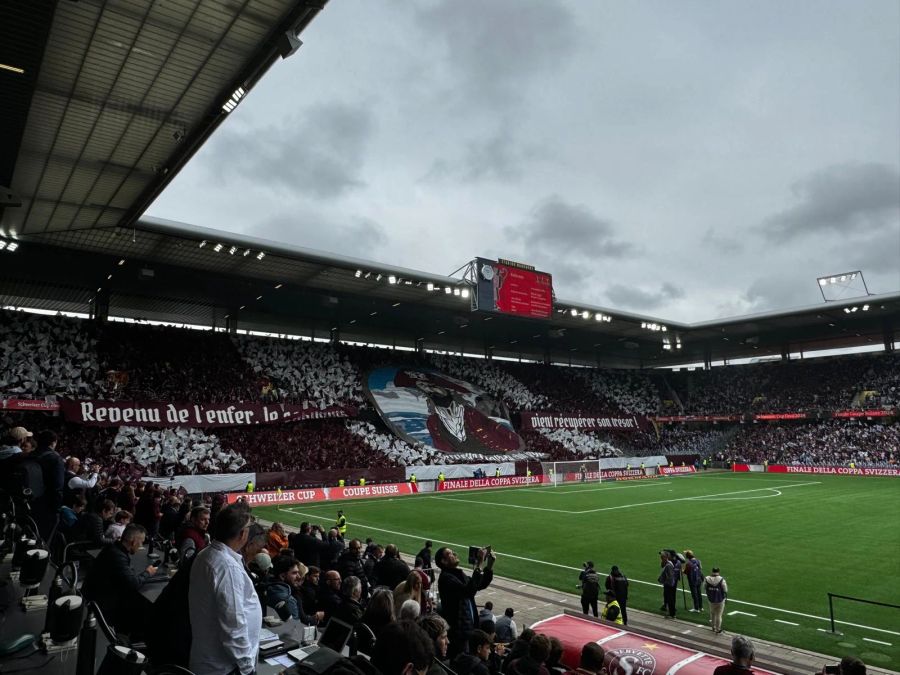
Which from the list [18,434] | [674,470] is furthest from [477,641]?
[674,470]

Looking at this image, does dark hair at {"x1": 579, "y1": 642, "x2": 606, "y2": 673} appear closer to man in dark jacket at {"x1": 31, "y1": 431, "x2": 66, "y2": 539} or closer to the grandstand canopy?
man in dark jacket at {"x1": 31, "y1": 431, "x2": 66, "y2": 539}

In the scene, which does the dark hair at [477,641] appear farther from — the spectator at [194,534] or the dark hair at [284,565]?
the dark hair at [284,565]

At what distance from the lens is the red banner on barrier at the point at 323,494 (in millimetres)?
33422

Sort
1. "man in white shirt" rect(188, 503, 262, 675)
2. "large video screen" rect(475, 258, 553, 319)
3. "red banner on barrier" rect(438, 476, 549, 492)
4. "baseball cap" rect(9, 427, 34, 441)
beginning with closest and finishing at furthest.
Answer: "man in white shirt" rect(188, 503, 262, 675)
"baseball cap" rect(9, 427, 34, 441)
"large video screen" rect(475, 258, 553, 319)
"red banner on barrier" rect(438, 476, 549, 492)

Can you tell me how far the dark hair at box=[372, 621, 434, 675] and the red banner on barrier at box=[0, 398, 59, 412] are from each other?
1333 inches

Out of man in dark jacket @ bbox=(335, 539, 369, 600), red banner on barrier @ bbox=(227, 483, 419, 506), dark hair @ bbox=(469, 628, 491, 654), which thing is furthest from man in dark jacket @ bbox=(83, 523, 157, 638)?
red banner on barrier @ bbox=(227, 483, 419, 506)

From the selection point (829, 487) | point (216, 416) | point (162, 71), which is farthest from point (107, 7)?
point (829, 487)

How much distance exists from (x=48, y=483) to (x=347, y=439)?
35.7m

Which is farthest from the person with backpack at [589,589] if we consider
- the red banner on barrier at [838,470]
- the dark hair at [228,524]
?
the red banner on barrier at [838,470]

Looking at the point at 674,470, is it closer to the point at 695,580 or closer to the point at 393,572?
the point at 695,580

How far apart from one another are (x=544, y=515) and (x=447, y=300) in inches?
793

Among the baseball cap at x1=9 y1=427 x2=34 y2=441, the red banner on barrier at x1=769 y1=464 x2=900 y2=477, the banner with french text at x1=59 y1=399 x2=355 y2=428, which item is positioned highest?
the banner with french text at x1=59 y1=399 x2=355 y2=428

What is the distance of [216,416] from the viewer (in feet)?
125

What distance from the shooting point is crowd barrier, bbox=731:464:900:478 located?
49719 mm
